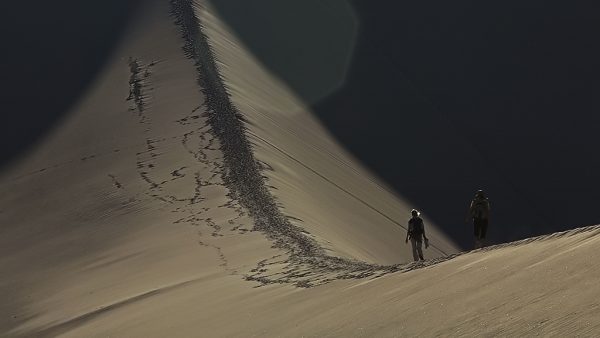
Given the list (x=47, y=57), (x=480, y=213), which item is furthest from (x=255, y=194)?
(x=47, y=57)

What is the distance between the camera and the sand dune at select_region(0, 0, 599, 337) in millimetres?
7273

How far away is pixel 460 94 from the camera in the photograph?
31.0m

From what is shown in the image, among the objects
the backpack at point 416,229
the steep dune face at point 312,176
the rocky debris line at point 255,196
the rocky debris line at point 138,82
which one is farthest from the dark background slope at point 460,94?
the backpack at point 416,229

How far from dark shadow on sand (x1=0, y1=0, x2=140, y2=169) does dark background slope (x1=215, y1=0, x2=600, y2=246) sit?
383 cm

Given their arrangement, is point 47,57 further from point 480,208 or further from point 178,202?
→ point 480,208

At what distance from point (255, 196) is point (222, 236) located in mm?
1916

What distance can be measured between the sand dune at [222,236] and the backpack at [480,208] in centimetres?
138

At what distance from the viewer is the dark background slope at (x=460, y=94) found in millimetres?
24875

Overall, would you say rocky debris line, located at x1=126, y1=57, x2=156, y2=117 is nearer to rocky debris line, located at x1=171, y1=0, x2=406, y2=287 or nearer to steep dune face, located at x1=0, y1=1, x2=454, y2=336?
steep dune face, located at x1=0, y1=1, x2=454, y2=336

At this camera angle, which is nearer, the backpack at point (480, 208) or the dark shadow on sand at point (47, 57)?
the backpack at point (480, 208)

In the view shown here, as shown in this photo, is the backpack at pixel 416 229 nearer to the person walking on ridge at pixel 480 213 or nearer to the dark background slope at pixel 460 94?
the person walking on ridge at pixel 480 213

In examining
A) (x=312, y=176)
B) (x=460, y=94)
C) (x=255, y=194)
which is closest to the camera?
(x=255, y=194)

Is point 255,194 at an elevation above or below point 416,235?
above

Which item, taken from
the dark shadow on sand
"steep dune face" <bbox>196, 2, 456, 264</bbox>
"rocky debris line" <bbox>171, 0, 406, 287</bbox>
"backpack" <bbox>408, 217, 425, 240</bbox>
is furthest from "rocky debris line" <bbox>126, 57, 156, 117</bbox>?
"backpack" <bbox>408, 217, 425, 240</bbox>
